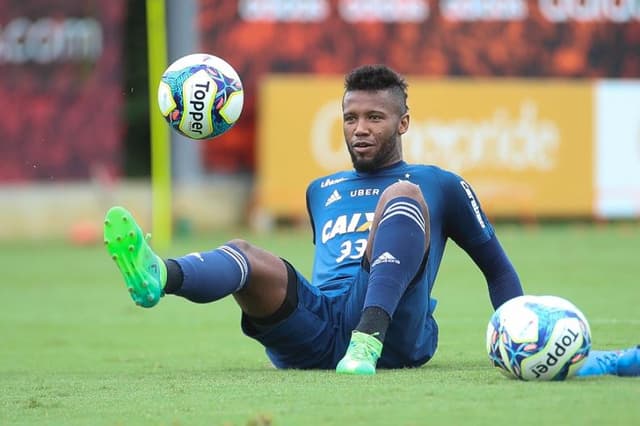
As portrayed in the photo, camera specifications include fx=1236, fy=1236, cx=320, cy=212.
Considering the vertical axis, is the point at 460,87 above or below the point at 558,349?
below

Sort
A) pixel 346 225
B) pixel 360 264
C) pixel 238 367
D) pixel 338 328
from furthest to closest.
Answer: pixel 238 367 < pixel 346 225 < pixel 360 264 < pixel 338 328

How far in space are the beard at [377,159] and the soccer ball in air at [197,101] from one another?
0.73 metres

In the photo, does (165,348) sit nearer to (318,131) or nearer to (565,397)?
(565,397)

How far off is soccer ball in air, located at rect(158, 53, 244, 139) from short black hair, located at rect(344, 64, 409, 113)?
70cm

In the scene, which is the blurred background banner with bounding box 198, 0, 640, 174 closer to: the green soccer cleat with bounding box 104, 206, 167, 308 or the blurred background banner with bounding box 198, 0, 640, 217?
the blurred background banner with bounding box 198, 0, 640, 217

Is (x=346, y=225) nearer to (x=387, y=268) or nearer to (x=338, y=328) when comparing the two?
(x=338, y=328)

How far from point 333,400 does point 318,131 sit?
15651 mm

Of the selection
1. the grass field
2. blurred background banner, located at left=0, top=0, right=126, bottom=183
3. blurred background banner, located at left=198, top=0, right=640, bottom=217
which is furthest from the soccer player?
blurred background banner, located at left=0, top=0, right=126, bottom=183

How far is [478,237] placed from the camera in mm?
6574

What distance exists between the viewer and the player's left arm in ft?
21.4

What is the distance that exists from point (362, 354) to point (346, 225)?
1050 mm

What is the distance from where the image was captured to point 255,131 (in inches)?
872

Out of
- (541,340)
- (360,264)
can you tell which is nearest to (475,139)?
(360,264)

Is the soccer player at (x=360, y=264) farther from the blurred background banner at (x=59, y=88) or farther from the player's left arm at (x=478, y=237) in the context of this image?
the blurred background banner at (x=59, y=88)
